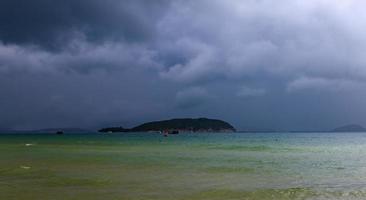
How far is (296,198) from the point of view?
20453 millimetres

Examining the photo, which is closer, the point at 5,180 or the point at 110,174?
the point at 5,180

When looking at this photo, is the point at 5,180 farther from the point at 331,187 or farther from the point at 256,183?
the point at 331,187

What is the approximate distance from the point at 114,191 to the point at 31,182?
653 centimetres

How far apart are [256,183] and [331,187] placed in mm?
4278

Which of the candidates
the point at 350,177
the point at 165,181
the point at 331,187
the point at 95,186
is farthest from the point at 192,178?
the point at 350,177

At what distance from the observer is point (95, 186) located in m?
24.2

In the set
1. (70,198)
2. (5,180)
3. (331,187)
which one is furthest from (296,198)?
(5,180)

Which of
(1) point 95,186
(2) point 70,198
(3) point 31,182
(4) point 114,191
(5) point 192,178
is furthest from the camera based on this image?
(5) point 192,178

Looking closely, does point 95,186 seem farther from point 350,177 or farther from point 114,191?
point 350,177

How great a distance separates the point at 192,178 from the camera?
28141 millimetres

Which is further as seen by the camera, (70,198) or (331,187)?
(331,187)

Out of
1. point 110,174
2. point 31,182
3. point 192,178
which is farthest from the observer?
point 110,174

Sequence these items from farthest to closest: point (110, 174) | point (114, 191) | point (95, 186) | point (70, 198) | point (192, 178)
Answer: point (110, 174)
point (192, 178)
point (95, 186)
point (114, 191)
point (70, 198)

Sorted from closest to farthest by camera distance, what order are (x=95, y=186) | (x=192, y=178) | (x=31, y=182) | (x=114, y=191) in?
(x=114, y=191) < (x=95, y=186) < (x=31, y=182) < (x=192, y=178)
